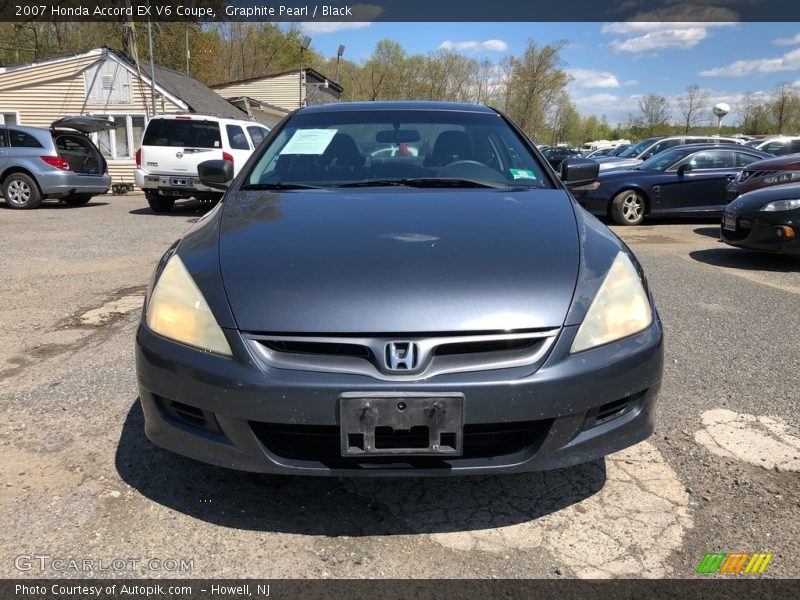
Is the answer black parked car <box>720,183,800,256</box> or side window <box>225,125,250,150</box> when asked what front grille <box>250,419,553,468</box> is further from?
side window <box>225,125,250,150</box>

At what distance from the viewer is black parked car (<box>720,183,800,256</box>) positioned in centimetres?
650

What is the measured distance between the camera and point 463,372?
6.07 feet

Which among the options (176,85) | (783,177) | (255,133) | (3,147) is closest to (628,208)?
(783,177)

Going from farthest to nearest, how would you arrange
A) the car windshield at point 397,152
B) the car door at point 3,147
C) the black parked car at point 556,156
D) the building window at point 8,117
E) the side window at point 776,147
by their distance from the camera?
the building window at point 8,117, the side window at point 776,147, the car door at point 3,147, the black parked car at point 556,156, the car windshield at point 397,152

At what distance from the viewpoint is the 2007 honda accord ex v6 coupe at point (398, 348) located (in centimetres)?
184

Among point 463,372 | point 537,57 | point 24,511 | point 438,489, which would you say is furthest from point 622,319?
point 537,57

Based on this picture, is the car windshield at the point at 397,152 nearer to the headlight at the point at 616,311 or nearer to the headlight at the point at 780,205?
the headlight at the point at 616,311

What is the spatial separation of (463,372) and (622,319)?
24.2 inches

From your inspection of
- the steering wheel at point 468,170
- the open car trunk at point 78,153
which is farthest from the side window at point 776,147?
the steering wheel at point 468,170

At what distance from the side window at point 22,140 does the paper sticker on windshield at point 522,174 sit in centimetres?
1187

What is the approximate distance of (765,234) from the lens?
6.63 meters

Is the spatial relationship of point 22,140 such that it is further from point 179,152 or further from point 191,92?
point 191,92

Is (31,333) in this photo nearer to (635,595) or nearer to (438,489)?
(438,489)

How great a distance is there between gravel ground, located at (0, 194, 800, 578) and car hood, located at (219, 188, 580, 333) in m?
0.72
